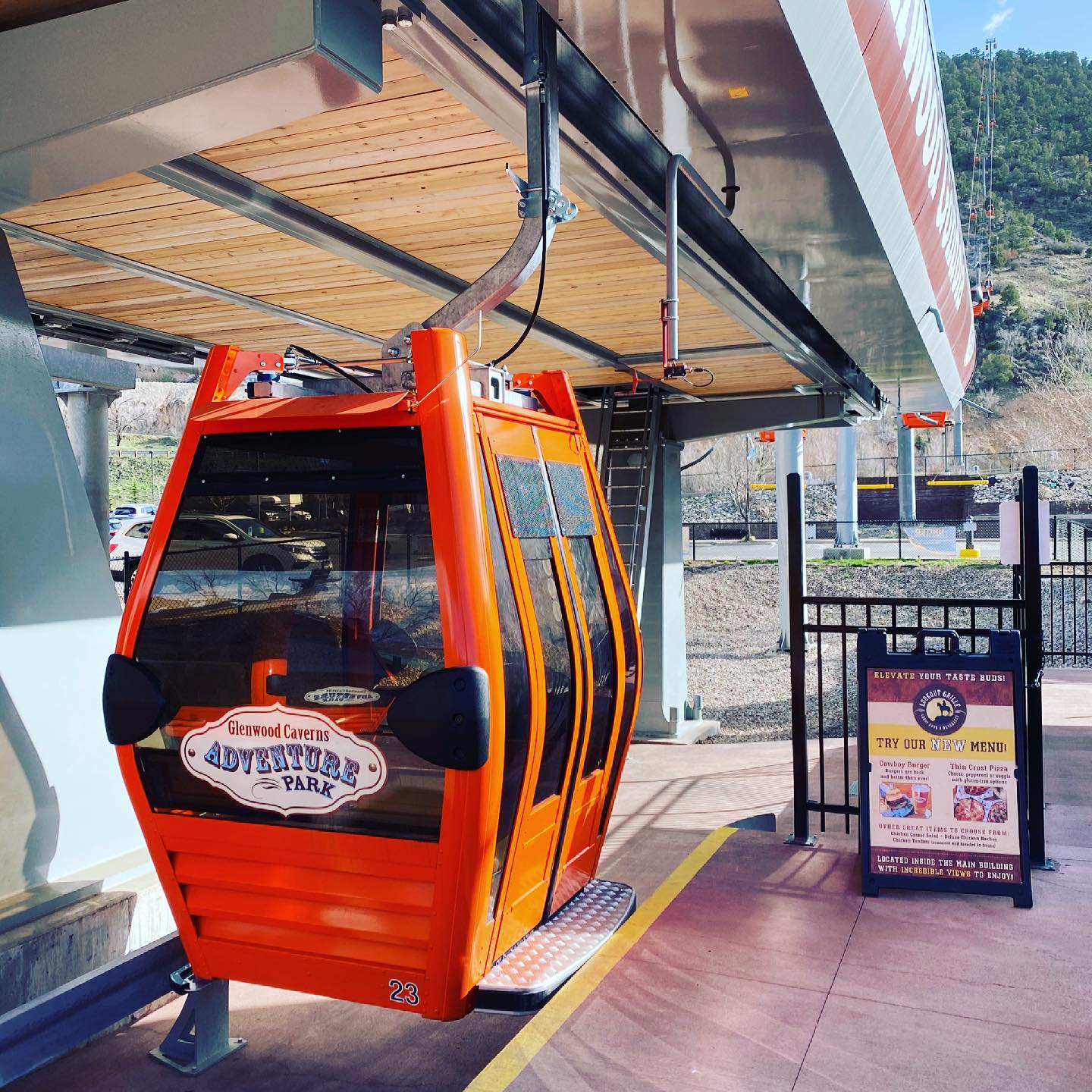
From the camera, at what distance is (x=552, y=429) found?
13.7 ft

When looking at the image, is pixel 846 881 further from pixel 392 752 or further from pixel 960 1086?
pixel 392 752

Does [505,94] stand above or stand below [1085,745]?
above

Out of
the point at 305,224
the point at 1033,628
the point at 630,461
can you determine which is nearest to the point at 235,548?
the point at 305,224

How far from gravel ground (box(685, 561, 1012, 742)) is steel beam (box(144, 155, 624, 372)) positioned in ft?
29.9

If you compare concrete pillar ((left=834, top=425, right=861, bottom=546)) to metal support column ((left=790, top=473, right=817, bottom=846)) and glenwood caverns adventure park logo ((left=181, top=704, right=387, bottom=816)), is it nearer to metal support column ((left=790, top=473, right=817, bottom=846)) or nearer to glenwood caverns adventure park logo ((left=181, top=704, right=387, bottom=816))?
metal support column ((left=790, top=473, right=817, bottom=846))

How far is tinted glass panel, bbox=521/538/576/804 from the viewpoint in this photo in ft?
11.8

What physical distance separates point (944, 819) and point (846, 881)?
583 millimetres

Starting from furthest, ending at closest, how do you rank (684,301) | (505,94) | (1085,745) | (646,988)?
(1085,745)
(684,301)
(646,988)
(505,94)

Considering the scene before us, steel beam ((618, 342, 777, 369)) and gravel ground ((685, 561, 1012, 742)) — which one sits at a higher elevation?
steel beam ((618, 342, 777, 369))

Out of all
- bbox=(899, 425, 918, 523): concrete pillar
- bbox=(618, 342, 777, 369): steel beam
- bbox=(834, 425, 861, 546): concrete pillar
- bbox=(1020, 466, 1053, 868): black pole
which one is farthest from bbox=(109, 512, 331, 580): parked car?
bbox=(899, 425, 918, 523): concrete pillar

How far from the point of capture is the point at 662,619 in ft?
41.1

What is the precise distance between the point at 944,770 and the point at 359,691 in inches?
123

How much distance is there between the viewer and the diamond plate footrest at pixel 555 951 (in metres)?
3.40

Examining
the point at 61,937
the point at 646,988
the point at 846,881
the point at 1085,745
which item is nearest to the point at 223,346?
the point at 61,937
